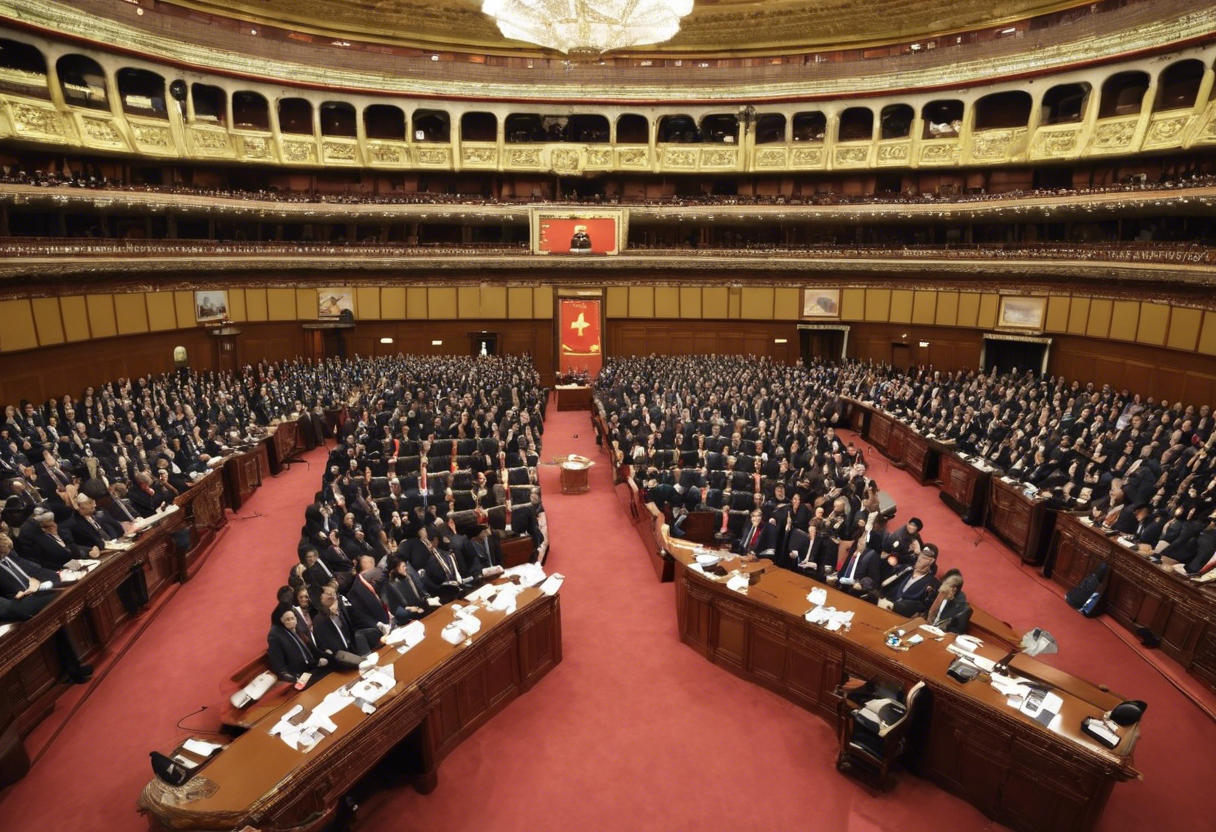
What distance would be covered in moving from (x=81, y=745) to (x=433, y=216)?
21266 mm

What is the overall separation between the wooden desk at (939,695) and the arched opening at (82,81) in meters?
23.3

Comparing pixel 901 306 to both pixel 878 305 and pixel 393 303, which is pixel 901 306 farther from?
pixel 393 303

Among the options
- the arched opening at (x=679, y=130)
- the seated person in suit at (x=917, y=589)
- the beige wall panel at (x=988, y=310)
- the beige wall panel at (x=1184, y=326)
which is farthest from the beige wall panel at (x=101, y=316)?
the beige wall panel at (x=1184, y=326)

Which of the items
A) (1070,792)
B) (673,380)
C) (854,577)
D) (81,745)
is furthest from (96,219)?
(1070,792)

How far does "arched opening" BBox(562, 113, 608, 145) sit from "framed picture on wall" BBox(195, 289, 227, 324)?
46.4ft

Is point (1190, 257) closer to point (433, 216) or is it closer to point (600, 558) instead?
point (600, 558)

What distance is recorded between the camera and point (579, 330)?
997 inches

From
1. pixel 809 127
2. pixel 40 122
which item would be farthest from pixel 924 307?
pixel 40 122

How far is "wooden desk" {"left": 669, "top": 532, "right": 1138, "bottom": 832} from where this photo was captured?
183 inches

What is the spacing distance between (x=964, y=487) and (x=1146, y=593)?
4.03 m

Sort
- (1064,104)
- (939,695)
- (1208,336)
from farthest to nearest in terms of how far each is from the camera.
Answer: (1064,104) → (1208,336) → (939,695)

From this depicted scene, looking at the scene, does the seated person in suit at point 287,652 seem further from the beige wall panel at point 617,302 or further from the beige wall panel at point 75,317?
the beige wall panel at point 617,302

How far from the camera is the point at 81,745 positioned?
5.80 meters

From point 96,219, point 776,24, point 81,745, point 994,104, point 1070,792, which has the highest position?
point 776,24
